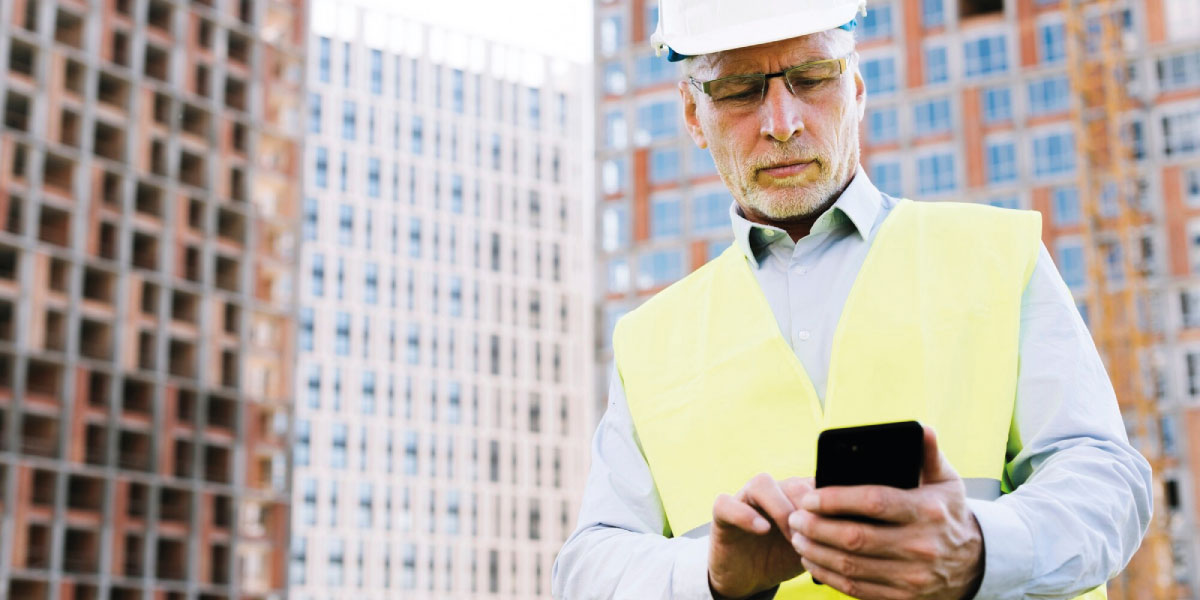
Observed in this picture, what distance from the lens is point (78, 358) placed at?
5691cm

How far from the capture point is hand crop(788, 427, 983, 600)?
5.22 ft

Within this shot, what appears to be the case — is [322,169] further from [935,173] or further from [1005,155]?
[1005,155]

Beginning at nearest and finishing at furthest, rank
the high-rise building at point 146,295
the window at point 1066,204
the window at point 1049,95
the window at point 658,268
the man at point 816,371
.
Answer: the man at point 816,371 → the high-rise building at point 146,295 → the window at point 1066,204 → the window at point 1049,95 → the window at point 658,268

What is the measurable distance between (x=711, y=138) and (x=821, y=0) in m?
0.27

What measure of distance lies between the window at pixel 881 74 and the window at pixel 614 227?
12249 millimetres

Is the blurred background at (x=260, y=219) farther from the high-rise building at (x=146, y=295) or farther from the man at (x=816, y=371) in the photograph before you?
the man at (x=816, y=371)

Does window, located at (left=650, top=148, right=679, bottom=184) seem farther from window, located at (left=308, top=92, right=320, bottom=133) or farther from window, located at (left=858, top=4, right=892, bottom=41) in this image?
window, located at (left=308, top=92, right=320, bottom=133)

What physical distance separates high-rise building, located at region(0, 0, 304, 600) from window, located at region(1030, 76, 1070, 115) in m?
31.0

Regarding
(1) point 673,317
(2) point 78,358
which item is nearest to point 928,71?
(2) point 78,358

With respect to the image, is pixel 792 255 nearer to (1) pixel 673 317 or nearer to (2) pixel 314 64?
(1) pixel 673 317

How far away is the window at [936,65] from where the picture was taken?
63.3m

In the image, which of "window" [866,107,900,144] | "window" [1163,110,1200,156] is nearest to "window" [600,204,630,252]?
"window" [866,107,900,144]

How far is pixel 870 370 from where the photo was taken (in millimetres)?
2051

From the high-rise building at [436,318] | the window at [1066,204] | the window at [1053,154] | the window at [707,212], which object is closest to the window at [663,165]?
the window at [707,212]
